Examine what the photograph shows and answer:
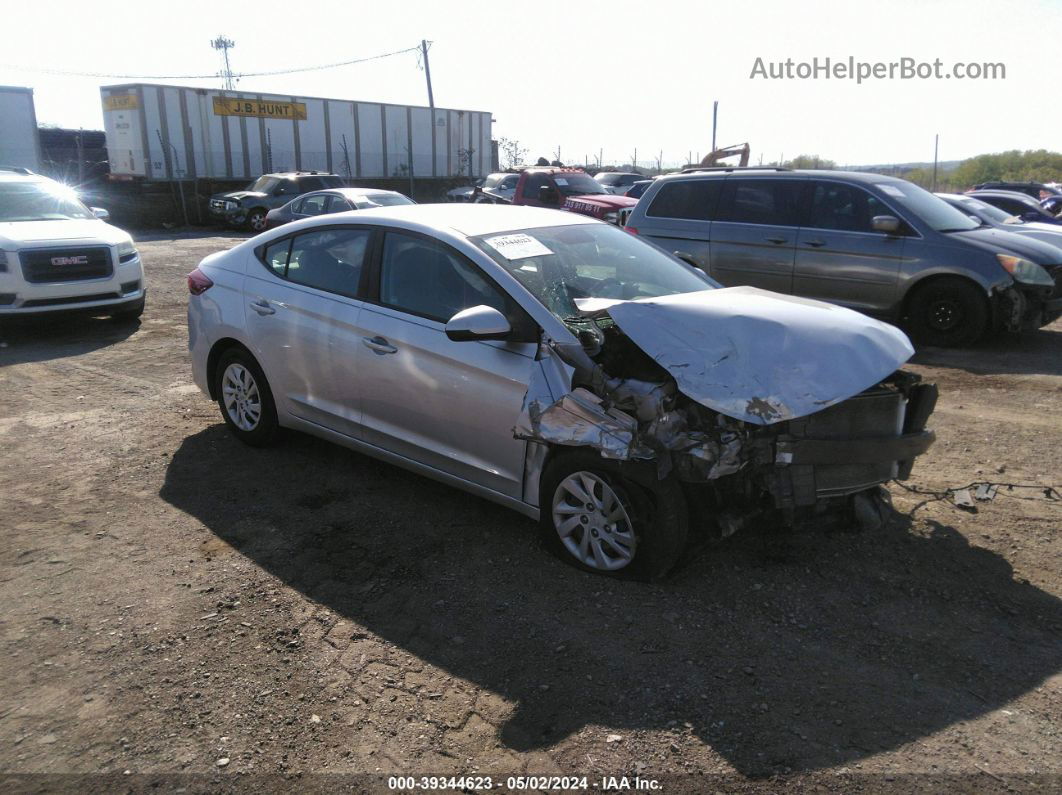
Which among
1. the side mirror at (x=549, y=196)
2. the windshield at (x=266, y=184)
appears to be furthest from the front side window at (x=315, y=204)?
the windshield at (x=266, y=184)

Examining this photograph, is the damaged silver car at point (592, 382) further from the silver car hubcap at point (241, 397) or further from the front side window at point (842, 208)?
the front side window at point (842, 208)

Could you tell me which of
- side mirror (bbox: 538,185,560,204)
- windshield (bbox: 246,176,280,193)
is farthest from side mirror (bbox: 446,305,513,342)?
windshield (bbox: 246,176,280,193)

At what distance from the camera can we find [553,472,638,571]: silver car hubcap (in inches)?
147

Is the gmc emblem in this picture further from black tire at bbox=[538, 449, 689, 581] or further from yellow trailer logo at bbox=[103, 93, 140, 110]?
yellow trailer logo at bbox=[103, 93, 140, 110]

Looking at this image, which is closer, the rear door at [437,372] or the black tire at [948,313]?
the rear door at [437,372]

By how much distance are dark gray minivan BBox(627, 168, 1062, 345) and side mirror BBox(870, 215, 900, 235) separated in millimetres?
10

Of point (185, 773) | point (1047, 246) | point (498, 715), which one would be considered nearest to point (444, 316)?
point (498, 715)

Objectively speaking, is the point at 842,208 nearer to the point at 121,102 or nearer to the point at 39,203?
the point at 39,203

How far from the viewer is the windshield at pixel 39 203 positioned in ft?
31.6

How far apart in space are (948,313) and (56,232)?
971cm

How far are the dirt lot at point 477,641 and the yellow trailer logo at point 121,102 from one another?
24.2 meters

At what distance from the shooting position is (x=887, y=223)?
329 inches

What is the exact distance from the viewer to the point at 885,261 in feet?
27.9

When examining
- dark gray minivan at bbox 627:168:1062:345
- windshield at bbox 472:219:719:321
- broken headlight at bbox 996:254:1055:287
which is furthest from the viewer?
dark gray minivan at bbox 627:168:1062:345
